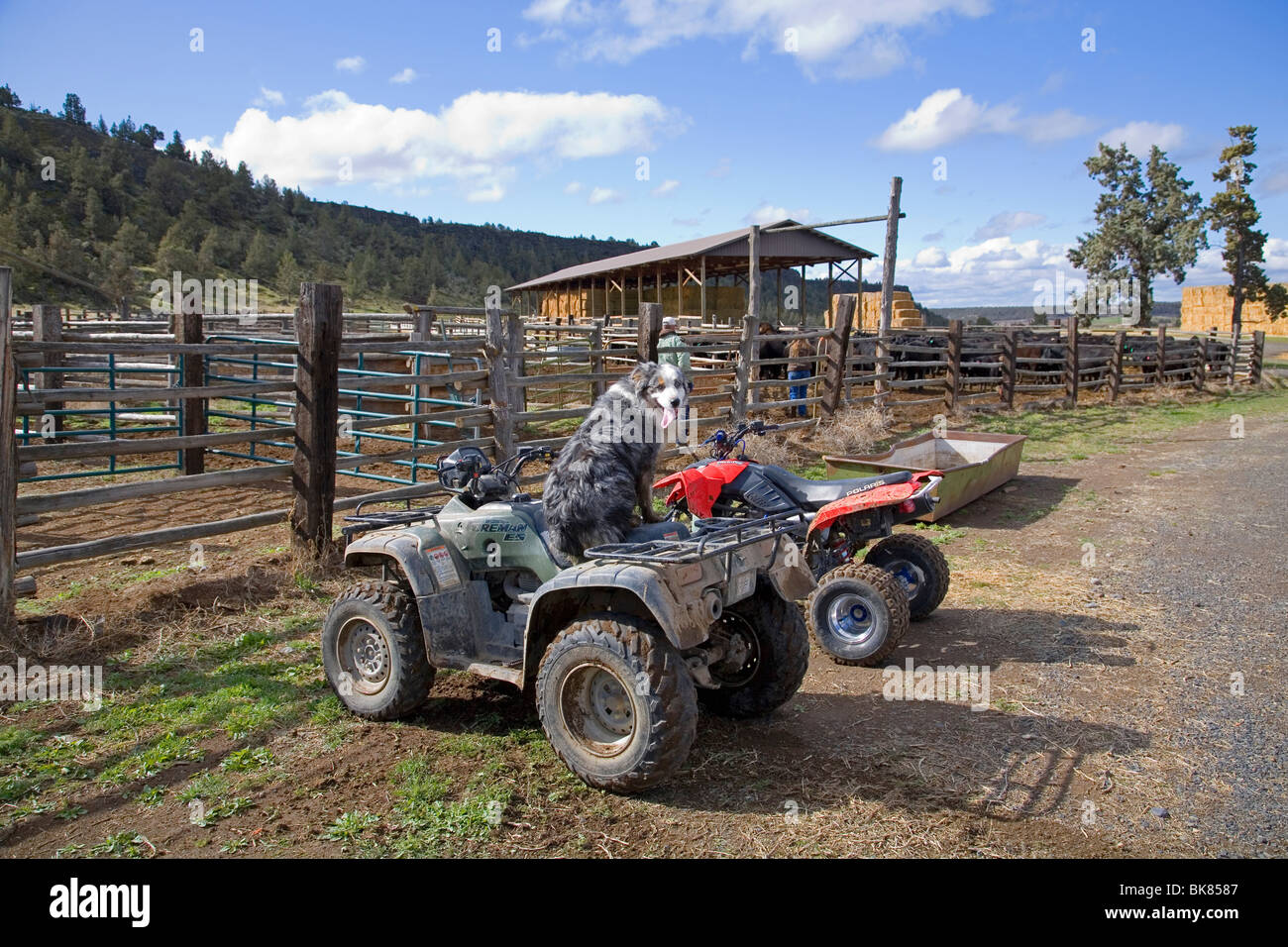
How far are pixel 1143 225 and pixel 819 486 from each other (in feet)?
103

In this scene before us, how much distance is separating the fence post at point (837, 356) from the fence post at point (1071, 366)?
682 centimetres

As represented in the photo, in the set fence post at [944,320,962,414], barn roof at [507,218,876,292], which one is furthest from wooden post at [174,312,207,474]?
barn roof at [507,218,876,292]

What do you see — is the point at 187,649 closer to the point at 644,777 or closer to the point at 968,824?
the point at 644,777

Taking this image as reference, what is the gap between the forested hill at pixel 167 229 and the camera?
96.6 ft

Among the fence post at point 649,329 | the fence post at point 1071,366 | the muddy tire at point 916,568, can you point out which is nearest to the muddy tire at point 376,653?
the muddy tire at point 916,568

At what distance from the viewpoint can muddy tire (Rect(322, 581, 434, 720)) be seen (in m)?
3.73

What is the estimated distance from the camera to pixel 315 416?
5855 mm

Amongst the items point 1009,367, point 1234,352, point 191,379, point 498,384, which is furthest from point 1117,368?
point 191,379

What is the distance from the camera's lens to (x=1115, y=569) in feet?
21.3

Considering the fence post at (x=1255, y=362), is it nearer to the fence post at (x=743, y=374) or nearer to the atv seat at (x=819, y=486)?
the fence post at (x=743, y=374)

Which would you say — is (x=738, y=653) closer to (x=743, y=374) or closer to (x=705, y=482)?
(x=705, y=482)

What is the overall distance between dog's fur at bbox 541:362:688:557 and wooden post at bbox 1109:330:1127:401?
17.8m

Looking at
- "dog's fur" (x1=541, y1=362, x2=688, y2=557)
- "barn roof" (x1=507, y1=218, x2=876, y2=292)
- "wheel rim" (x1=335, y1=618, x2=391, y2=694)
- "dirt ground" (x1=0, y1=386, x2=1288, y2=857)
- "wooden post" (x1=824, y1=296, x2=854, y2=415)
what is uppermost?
"barn roof" (x1=507, y1=218, x2=876, y2=292)

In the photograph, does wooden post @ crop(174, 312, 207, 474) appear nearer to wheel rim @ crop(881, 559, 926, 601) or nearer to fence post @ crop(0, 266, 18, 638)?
fence post @ crop(0, 266, 18, 638)
